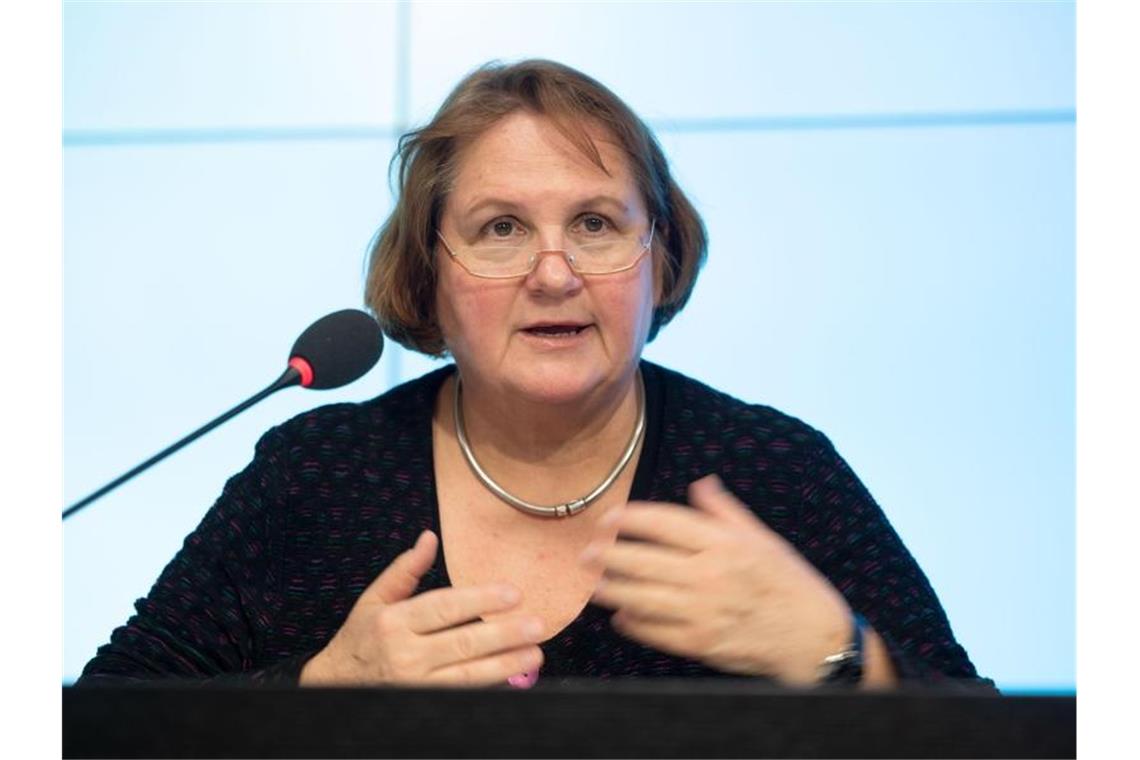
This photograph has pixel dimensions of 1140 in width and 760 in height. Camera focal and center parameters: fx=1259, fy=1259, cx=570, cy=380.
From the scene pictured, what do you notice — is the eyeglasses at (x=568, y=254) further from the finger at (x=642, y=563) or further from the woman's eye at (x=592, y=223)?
the finger at (x=642, y=563)

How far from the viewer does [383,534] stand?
1.32m

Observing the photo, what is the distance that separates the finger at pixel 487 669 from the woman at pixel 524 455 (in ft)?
0.73

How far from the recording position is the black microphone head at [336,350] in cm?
108

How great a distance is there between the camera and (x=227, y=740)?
1.96 ft

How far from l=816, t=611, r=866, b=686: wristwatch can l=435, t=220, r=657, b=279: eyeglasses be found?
48 cm

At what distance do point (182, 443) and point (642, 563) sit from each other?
0.35 m

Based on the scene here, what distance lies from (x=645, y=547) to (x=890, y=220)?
54.8 inches

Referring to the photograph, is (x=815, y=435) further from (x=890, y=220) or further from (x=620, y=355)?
(x=890, y=220)

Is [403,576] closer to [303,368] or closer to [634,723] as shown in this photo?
[303,368]

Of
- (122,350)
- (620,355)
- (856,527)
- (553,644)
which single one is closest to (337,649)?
(553,644)

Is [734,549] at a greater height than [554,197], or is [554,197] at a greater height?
[554,197]

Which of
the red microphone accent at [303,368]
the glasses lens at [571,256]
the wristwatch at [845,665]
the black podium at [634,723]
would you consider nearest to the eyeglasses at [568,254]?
the glasses lens at [571,256]

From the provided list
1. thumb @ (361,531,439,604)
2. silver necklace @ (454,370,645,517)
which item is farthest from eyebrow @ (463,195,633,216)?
thumb @ (361,531,439,604)

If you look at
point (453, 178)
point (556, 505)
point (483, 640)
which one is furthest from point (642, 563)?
point (453, 178)
